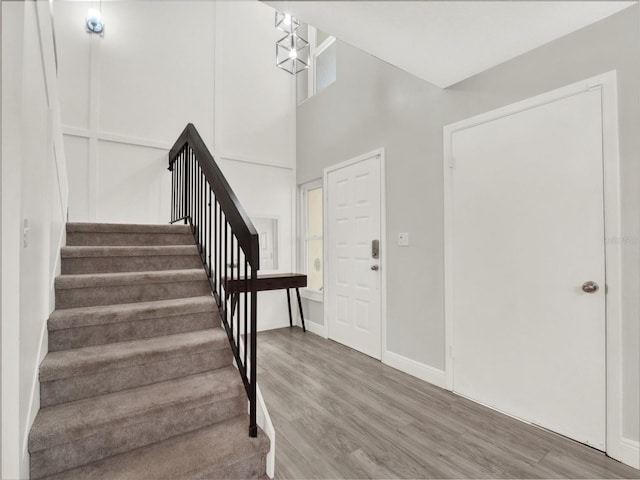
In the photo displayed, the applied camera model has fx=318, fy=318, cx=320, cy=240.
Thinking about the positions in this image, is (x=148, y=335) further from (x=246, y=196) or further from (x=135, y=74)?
(x=135, y=74)

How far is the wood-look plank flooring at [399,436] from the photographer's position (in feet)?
5.38

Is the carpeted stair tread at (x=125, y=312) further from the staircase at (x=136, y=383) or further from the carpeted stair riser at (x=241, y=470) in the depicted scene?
the carpeted stair riser at (x=241, y=470)

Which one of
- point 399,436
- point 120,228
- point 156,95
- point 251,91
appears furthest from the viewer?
point 251,91

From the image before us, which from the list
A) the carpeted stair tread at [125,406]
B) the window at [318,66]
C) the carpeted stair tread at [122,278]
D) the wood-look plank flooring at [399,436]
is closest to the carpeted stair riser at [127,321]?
the carpeted stair tread at [122,278]

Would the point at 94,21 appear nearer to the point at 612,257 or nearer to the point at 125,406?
the point at 125,406

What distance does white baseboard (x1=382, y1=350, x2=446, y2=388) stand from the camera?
8.52 ft

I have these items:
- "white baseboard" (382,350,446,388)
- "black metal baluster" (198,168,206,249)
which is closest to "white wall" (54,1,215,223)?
"black metal baluster" (198,168,206,249)

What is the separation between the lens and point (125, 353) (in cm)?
163

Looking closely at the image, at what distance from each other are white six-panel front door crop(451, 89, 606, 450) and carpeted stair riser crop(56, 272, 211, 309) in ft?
6.53

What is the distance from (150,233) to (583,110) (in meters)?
3.13

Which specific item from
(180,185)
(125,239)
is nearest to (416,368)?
(125,239)

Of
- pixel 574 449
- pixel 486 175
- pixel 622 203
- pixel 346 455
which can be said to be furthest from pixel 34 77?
pixel 574 449

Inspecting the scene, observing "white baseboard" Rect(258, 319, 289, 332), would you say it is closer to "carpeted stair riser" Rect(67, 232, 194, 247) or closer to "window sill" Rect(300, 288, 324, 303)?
"window sill" Rect(300, 288, 324, 303)

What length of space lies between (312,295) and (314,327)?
16.3 inches
